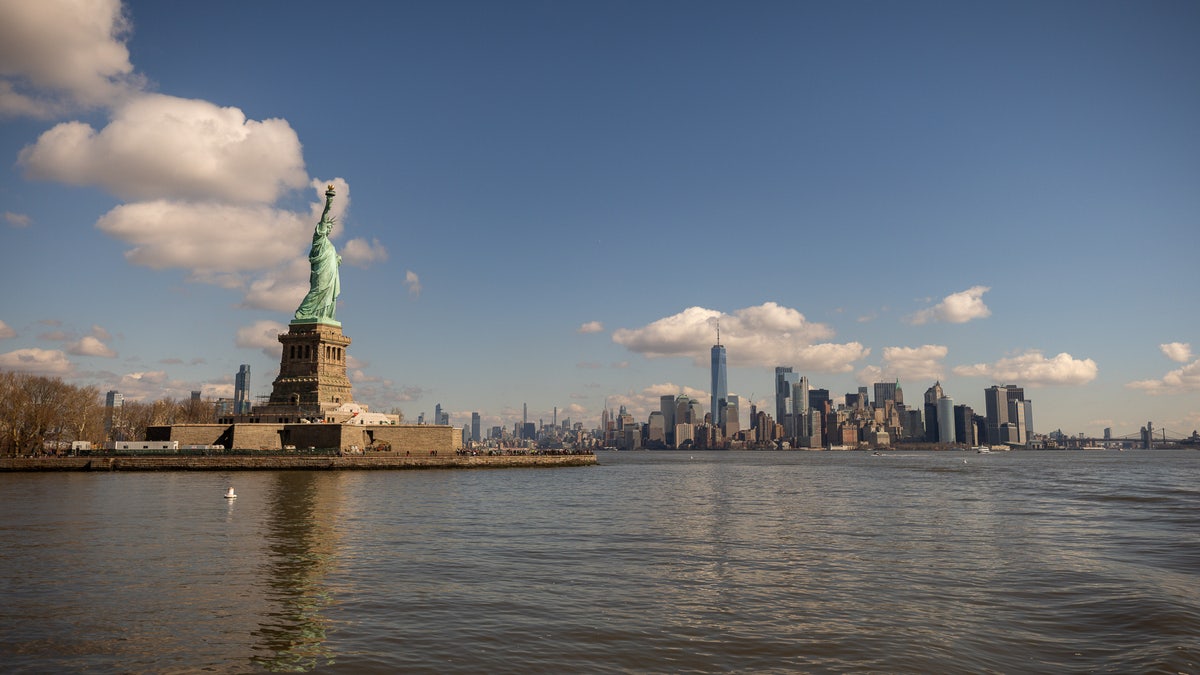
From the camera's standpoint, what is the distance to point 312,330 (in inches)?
4259

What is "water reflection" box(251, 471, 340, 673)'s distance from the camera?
16.1 meters

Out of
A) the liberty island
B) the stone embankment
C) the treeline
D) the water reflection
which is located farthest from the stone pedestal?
the water reflection

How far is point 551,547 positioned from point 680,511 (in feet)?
58.7

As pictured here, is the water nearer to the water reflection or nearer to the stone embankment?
the water reflection

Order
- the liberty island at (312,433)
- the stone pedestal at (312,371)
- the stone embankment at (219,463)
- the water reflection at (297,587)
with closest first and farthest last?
the water reflection at (297,587)
the stone embankment at (219,463)
the liberty island at (312,433)
the stone pedestal at (312,371)

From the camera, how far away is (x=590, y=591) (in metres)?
22.2

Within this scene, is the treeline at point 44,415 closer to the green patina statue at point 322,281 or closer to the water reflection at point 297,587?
the green patina statue at point 322,281

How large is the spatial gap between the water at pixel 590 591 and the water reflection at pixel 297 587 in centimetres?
10

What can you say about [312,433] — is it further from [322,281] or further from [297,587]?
[297,587]

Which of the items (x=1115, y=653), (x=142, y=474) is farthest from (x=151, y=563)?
A: (x=142, y=474)

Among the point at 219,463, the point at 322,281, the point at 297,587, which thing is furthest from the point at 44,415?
the point at 297,587

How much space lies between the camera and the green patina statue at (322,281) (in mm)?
110750

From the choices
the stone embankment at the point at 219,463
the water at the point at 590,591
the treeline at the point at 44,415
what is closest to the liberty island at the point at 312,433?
the stone embankment at the point at 219,463

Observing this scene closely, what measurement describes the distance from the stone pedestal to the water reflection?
5707cm
